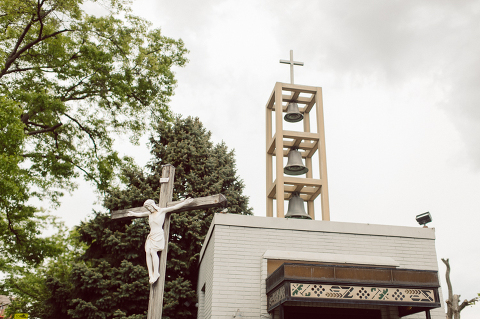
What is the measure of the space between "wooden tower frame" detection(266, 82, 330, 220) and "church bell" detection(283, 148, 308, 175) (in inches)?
9.1

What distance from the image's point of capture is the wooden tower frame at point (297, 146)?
10.6 metres

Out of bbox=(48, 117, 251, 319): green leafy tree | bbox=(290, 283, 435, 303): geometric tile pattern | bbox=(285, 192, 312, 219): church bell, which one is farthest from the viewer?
bbox=(48, 117, 251, 319): green leafy tree

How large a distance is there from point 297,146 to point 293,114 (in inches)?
37.2

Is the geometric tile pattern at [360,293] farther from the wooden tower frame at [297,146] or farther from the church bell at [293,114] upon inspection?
the church bell at [293,114]

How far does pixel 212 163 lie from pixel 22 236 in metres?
7.76

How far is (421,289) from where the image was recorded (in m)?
7.72

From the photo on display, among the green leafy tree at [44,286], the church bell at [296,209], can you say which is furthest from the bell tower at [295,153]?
the green leafy tree at [44,286]

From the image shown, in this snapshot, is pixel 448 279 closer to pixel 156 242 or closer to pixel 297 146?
pixel 297 146

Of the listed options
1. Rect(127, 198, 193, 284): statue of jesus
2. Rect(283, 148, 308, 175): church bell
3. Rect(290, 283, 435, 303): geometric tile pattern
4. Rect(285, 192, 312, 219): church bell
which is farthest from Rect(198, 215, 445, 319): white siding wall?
Rect(127, 198, 193, 284): statue of jesus

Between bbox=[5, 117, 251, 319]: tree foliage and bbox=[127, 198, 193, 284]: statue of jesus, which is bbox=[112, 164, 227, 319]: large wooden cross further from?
bbox=[5, 117, 251, 319]: tree foliage

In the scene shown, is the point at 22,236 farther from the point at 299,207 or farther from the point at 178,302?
the point at 299,207

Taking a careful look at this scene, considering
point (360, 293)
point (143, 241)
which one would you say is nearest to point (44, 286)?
point (143, 241)

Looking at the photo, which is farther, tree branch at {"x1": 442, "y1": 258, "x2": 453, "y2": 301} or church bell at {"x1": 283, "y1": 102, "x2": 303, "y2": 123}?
church bell at {"x1": 283, "y1": 102, "x2": 303, "y2": 123}

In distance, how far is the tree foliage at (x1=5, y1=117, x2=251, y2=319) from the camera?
43.8 ft
